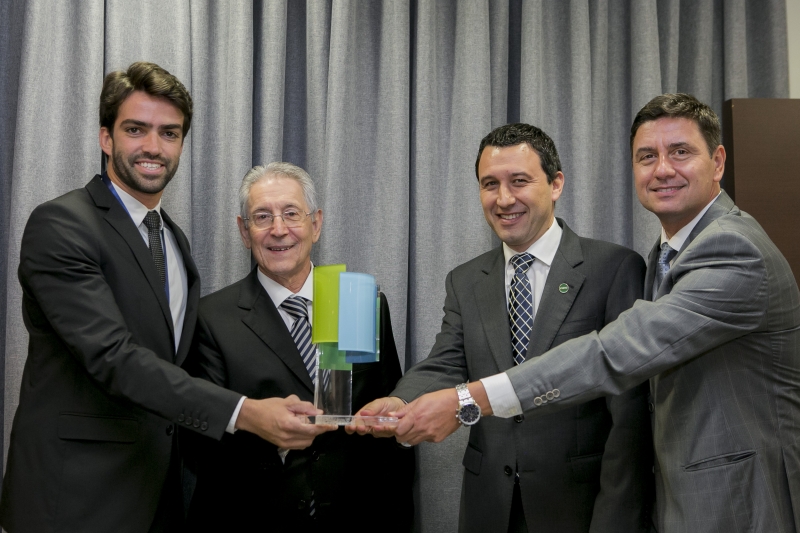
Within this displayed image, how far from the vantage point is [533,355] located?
6.95ft

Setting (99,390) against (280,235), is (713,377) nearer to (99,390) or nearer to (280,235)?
(280,235)

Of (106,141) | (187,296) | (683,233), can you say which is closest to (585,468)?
(683,233)

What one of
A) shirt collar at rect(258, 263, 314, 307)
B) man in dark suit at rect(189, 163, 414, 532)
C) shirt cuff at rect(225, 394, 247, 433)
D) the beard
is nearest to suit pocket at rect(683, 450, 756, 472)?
man in dark suit at rect(189, 163, 414, 532)

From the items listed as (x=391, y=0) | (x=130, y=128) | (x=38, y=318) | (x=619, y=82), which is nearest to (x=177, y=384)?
(x=38, y=318)

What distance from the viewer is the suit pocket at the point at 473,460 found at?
2.18 m

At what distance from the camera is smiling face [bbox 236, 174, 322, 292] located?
2412 millimetres

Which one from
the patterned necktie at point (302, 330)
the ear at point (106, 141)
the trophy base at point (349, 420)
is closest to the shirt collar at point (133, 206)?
the ear at point (106, 141)

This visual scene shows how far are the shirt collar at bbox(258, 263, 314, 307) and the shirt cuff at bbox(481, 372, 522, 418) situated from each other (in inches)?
29.6

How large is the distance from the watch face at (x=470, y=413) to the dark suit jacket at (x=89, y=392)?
0.61m

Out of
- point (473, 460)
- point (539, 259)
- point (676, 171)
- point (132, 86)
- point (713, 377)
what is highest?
point (132, 86)

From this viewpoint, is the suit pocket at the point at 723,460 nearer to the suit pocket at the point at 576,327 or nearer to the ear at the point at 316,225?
the suit pocket at the point at 576,327

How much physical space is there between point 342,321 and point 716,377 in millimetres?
925

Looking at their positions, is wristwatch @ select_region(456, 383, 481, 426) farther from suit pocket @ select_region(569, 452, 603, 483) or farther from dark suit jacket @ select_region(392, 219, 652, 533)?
suit pocket @ select_region(569, 452, 603, 483)

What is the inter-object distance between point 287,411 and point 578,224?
155cm
